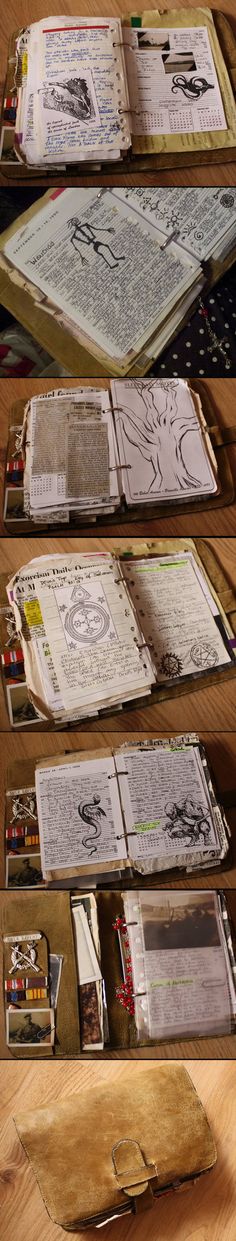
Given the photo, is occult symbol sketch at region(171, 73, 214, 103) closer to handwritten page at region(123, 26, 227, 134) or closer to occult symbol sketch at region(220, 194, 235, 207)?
handwritten page at region(123, 26, 227, 134)

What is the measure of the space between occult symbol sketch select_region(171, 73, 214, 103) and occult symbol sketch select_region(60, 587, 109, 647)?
150cm

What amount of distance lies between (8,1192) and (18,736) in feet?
2.82

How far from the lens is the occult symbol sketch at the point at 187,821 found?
2.08 meters

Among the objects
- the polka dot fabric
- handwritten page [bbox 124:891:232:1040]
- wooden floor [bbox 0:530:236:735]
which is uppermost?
the polka dot fabric

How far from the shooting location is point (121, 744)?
2189mm

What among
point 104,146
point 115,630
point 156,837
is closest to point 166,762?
point 156,837

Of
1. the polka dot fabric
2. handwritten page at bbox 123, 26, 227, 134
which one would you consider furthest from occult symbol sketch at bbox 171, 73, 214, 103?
the polka dot fabric

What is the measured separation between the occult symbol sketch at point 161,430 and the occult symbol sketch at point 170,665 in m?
0.41

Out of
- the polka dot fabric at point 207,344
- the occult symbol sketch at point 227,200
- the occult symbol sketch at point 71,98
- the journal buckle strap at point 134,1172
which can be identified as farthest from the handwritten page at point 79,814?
the occult symbol sketch at point 71,98

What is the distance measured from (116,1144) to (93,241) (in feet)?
6.77

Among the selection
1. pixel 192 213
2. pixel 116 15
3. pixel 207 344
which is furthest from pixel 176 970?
pixel 116 15

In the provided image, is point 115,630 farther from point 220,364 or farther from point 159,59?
point 159,59

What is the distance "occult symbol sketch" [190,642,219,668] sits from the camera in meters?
2.26

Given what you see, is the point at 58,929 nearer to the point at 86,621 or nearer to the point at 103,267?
the point at 86,621
